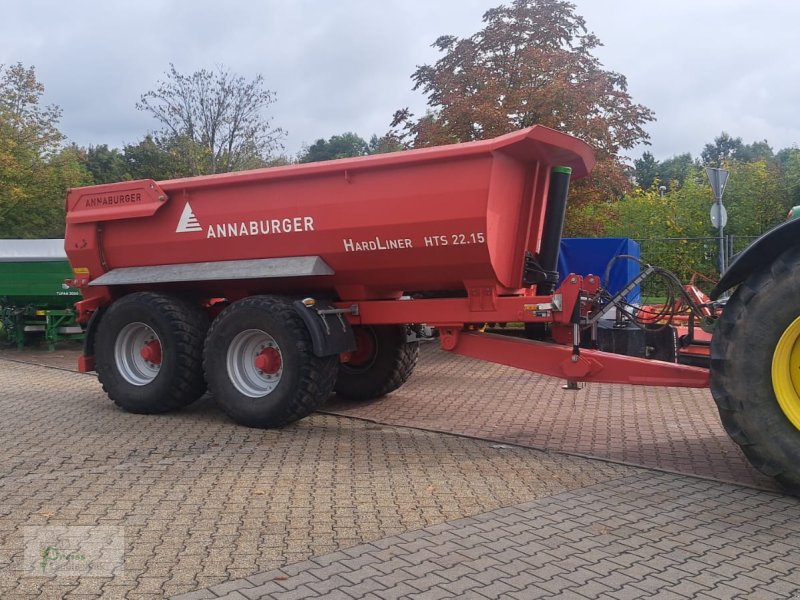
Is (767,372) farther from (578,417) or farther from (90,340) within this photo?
(90,340)

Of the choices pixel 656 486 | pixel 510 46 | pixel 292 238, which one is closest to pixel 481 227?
pixel 292 238

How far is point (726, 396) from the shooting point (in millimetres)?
4664

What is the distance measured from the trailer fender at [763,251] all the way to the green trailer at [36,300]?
11.5 m

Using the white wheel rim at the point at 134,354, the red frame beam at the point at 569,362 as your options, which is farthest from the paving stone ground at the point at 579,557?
the white wheel rim at the point at 134,354

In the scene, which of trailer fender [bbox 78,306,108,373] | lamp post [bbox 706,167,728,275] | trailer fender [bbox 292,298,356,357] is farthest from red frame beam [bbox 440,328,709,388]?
lamp post [bbox 706,167,728,275]

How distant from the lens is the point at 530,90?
43.9 feet

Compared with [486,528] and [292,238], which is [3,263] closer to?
[292,238]

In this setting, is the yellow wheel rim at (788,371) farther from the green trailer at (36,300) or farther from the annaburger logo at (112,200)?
the green trailer at (36,300)

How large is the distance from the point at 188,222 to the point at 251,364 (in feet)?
5.14

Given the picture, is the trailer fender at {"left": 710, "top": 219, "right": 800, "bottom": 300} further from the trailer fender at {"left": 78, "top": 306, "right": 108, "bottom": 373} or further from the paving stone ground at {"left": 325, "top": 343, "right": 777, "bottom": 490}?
the trailer fender at {"left": 78, "top": 306, "right": 108, "bottom": 373}

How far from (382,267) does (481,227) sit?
3.70 feet

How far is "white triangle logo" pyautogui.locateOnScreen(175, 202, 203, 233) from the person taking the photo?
7.41m

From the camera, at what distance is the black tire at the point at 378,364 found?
8289 millimetres

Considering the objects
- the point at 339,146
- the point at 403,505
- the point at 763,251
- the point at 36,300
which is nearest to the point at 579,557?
the point at 403,505
